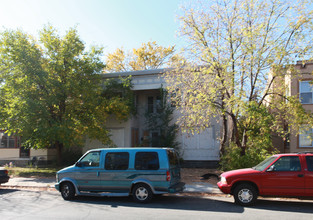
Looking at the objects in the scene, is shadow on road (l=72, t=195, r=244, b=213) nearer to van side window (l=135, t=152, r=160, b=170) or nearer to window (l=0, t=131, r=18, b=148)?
van side window (l=135, t=152, r=160, b=170)

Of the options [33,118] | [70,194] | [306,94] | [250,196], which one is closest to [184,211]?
[250,196]

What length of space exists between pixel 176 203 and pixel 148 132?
12.4 m

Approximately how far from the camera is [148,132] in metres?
21.5

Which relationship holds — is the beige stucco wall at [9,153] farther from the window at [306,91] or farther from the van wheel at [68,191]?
the window at [306,91]

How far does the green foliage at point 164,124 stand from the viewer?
750 inches

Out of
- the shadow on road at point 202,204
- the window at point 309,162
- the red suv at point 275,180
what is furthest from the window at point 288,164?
the shadow on road at point 202,204

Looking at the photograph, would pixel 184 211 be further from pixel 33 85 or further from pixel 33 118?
pixel 33 85

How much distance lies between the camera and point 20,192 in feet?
38.7

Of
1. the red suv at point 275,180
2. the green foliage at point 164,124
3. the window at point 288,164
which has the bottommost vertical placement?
the red suv at point 275,180

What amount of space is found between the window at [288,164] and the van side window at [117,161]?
15.4 feet

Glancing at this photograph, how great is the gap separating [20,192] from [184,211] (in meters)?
7.47

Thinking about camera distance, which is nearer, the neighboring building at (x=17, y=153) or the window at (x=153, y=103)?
the window at (x=153, y=103)

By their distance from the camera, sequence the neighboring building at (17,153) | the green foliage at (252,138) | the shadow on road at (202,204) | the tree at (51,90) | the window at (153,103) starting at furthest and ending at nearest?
the neighboring building at (17,153)
the window at (153,103)
the tree at (51,90)
the green foliage at (252,138)
the shadow on road at (202,204)

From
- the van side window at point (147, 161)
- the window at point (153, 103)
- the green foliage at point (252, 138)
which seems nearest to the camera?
the van side window at point (147, 161)
